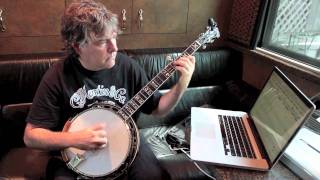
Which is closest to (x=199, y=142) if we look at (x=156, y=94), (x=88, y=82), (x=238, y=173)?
(x=238, y=173)

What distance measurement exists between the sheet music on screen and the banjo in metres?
0.46

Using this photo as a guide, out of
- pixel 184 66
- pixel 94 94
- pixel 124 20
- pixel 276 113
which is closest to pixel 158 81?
pixel 184 66

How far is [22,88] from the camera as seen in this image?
1.81 meters

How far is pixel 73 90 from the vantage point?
52.7 inches

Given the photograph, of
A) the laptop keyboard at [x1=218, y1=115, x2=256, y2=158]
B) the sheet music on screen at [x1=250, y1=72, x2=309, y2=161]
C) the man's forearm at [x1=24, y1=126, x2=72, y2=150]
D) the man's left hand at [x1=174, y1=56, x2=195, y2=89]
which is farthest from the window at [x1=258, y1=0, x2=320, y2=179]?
the man's forearm at [x1=24, y1=126, x2=72, y2=150]

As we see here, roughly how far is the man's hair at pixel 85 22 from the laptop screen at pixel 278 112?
30.8 inches

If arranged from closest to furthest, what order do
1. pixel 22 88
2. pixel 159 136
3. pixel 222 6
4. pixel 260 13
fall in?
pixel 22 88 < pixel 159 136 < pixel 260 13 < pixel 222 6

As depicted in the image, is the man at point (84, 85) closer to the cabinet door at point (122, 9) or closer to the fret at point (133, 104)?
the fret at point (133, 104)

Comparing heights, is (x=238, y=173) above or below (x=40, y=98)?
below

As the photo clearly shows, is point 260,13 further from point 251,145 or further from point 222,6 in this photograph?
point 251,145

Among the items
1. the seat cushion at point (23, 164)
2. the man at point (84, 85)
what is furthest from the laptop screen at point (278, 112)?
the seat cushion at point (23, 164)

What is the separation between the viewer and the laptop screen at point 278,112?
0.97 m

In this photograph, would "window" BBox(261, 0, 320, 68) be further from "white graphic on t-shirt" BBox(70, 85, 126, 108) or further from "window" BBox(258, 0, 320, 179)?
"white graphic on t-shirt" BBox(70, 85, 126, 108)

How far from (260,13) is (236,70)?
20.0 inches
